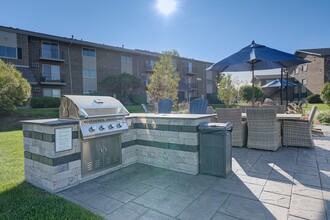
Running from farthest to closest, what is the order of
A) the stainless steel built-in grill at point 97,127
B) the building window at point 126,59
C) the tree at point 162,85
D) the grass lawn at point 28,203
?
1. the building window at point 126,59
2. the tree at point 162,85
3. the stainless steel built-in grill at point 97,127
4. the grass lawn at point 28,203

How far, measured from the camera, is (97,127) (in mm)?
3311

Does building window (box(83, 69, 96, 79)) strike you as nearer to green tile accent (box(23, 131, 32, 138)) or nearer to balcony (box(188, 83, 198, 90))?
balcony (box(188, 83, 198, 90))

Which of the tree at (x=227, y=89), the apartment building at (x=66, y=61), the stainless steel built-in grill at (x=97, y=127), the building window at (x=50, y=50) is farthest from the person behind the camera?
the building window at (x=50, y=50)

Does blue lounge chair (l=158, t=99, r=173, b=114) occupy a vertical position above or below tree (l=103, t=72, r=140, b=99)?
below

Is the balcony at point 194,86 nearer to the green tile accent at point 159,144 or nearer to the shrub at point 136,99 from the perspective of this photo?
the shrub at point 136,99

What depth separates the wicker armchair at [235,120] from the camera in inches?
203

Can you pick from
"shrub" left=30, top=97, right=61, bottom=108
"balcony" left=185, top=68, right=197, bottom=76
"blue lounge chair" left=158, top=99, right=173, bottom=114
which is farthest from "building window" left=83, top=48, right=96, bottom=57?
"blue lounge chair" left=158, top=99, right=173, bottom=114

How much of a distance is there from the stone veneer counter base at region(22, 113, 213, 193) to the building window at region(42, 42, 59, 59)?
717 inches

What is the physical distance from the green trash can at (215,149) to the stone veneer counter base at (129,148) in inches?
4.3

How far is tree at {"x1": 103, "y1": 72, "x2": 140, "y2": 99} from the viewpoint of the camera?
21156 mm

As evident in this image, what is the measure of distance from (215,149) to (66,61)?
2038cm

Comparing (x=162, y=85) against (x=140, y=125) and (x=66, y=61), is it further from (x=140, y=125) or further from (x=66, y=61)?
(x=66, y=61)

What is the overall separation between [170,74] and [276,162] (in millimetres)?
10592

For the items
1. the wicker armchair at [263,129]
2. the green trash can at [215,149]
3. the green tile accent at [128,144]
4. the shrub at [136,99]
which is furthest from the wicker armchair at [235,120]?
the shrub at [136,99]
